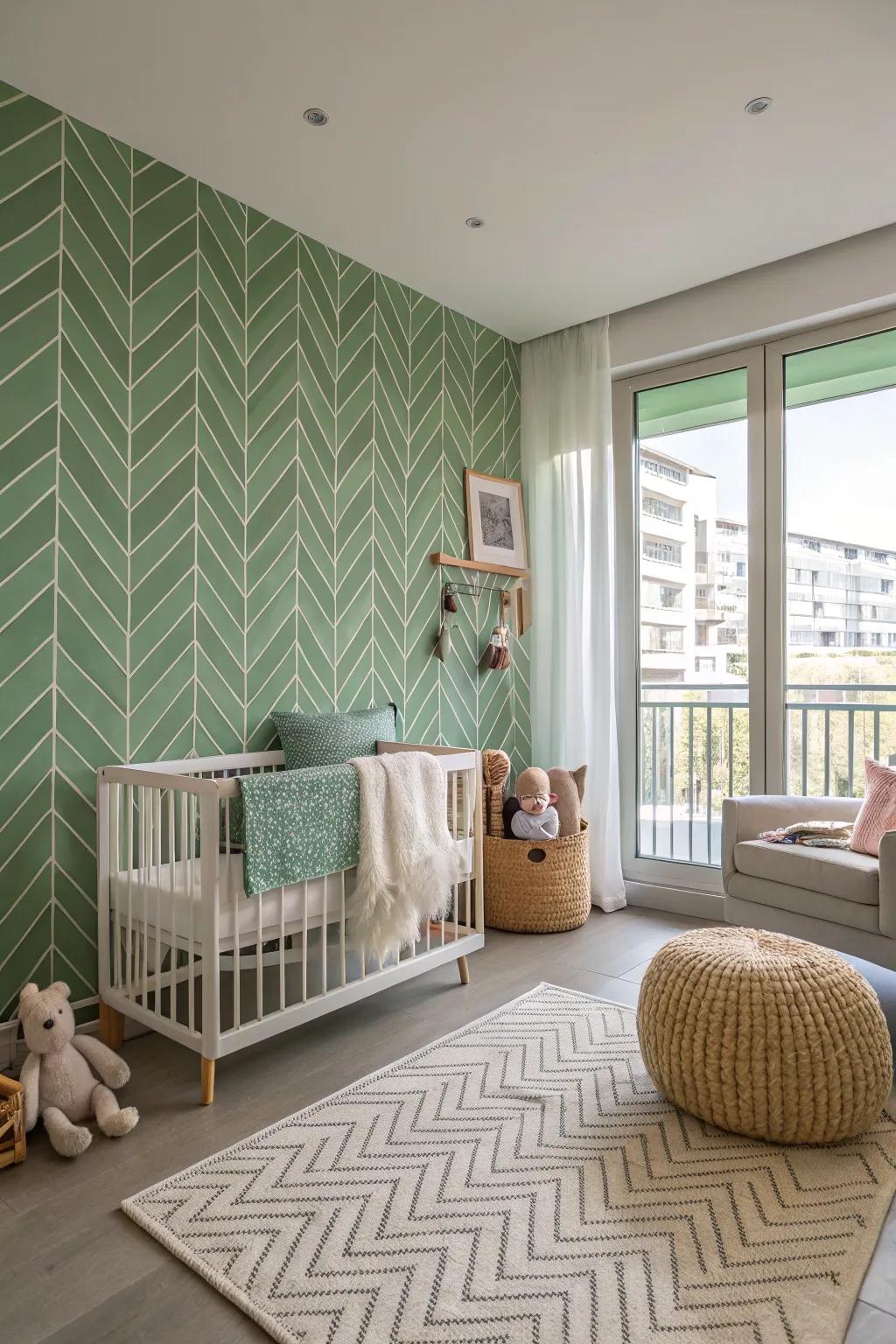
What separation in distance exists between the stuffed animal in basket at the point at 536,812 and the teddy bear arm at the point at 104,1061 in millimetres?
1730

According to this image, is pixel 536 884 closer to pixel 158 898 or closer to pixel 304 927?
pixel 304 927

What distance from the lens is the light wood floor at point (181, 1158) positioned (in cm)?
129

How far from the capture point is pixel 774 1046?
65.1 inches

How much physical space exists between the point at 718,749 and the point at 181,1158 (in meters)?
2.70

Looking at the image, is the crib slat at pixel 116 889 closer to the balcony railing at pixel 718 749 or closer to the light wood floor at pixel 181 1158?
the light wood floor at pixel 181 1158

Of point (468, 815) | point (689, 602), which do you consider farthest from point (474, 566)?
point (468, 815)

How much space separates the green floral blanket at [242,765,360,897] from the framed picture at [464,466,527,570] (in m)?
1.73

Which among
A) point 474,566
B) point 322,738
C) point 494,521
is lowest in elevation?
point 322,738

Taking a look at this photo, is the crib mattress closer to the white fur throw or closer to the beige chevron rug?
the white fur throw

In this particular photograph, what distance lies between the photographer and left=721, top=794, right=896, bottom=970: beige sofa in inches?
89.7

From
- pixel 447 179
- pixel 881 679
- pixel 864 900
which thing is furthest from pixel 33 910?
pixel 881 679

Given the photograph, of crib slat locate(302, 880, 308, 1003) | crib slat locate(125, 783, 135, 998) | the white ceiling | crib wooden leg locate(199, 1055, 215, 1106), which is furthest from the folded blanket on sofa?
the white ceiling

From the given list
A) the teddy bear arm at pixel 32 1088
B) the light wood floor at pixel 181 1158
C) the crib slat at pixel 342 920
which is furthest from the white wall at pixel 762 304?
the teddy bear arm at pixel 32 1088

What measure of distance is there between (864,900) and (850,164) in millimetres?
2181
